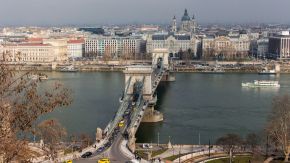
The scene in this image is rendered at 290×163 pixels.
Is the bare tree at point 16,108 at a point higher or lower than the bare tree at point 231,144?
higher

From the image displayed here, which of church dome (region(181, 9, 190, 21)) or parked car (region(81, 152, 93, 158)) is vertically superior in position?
church dome (region(181, 9, 190, 21))

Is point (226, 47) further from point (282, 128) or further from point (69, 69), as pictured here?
point (282, 128)

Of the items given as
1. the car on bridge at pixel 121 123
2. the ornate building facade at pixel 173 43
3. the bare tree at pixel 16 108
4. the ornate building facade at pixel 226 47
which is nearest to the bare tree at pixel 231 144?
the car on bridge at pixel 121 123

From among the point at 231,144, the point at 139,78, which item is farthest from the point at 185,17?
the point at 231,144

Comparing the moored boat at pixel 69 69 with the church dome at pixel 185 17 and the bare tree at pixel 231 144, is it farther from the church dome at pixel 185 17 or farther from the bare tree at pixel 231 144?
the church dome at pixel 185 17

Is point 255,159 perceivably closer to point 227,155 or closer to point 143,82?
point 227,155

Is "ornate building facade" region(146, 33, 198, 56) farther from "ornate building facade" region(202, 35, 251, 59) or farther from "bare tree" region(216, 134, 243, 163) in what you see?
"bare tree" region(216, 134, 243, 163)

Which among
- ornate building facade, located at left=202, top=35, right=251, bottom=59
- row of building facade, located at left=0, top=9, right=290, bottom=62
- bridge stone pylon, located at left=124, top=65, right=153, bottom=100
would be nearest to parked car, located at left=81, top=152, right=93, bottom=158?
bridge stone pylon, located at left=124, top=65, right=153, bottom=100
